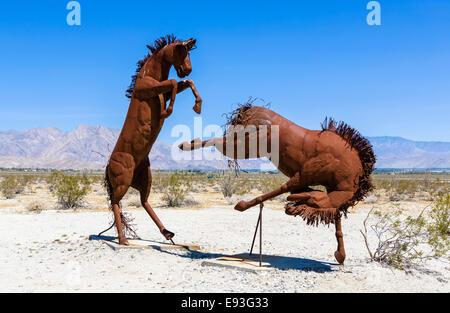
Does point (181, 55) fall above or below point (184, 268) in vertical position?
above

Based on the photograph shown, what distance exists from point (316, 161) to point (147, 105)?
359 cm

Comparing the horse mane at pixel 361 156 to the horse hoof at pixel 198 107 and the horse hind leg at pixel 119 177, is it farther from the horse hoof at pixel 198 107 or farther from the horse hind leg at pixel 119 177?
the horse hind leg at pixel 119 177

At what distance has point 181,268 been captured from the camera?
25.3 ft

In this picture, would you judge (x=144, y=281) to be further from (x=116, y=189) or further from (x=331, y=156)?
(x=331, y=156)

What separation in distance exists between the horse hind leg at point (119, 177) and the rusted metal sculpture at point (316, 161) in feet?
6.42

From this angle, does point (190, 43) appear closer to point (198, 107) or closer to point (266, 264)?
point (198, 107)

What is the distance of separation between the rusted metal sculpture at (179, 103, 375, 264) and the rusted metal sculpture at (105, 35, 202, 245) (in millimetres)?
1240

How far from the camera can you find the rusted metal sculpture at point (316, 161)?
23.3 ft

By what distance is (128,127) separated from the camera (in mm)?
8688

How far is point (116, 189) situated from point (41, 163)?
147779 mm

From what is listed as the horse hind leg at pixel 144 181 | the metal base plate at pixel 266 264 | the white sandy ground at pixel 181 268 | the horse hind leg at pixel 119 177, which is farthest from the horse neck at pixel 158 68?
the metal base plate at pixel 266 264

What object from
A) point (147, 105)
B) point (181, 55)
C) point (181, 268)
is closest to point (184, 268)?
point (181, 268)

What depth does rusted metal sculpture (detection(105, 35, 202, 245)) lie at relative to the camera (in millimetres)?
8211

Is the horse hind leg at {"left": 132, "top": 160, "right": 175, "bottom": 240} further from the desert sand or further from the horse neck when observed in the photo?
the horse neck
